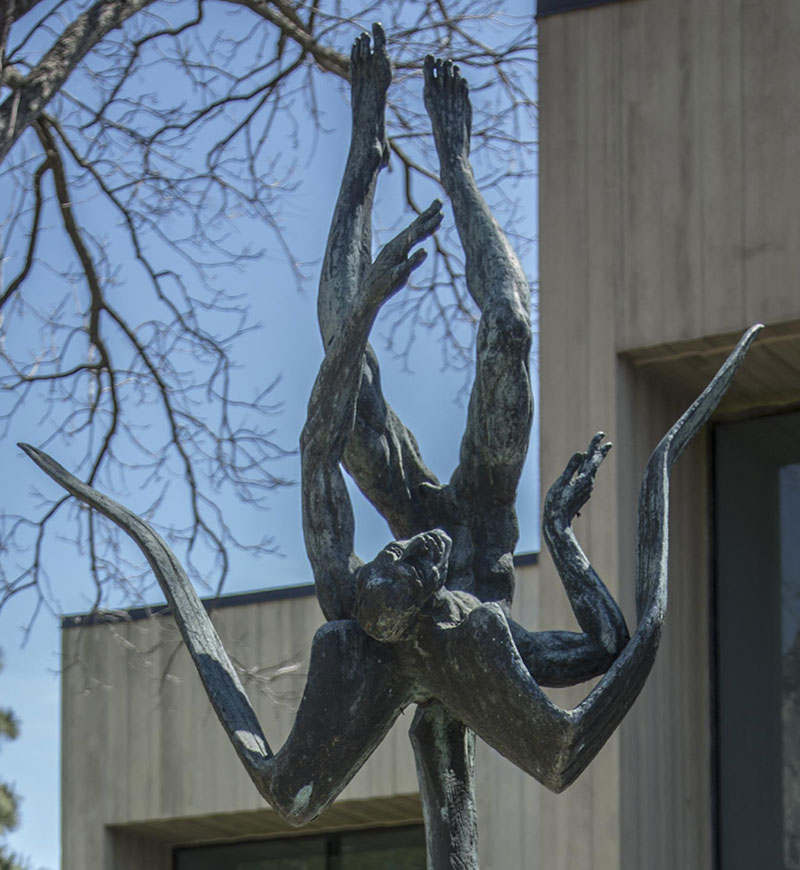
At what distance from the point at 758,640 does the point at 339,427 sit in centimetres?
674

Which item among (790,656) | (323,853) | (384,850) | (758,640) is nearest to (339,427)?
(790,656)

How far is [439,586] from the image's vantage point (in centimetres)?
457

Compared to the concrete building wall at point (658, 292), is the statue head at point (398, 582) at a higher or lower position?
lower

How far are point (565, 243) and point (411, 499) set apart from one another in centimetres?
604

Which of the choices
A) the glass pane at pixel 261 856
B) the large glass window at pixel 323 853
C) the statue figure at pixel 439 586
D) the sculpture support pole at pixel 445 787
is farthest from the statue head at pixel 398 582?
the glass pane at pixel 261 856

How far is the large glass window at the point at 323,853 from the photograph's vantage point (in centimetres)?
1412

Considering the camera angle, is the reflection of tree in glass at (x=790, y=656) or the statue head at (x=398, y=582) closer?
the statue head at (x=398, y=582)

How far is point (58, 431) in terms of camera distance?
10523 millimetres

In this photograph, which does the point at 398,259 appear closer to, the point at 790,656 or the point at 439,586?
the point at 439,586

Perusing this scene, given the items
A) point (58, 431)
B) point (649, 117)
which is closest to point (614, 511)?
point (649, 117)

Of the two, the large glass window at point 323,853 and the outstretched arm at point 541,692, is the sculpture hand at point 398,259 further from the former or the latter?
the large glass window at point 323,853

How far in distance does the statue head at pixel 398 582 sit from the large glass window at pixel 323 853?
9.45 metres

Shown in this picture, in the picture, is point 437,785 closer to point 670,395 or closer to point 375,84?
point 375,84

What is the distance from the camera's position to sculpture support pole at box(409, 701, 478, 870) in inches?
185
